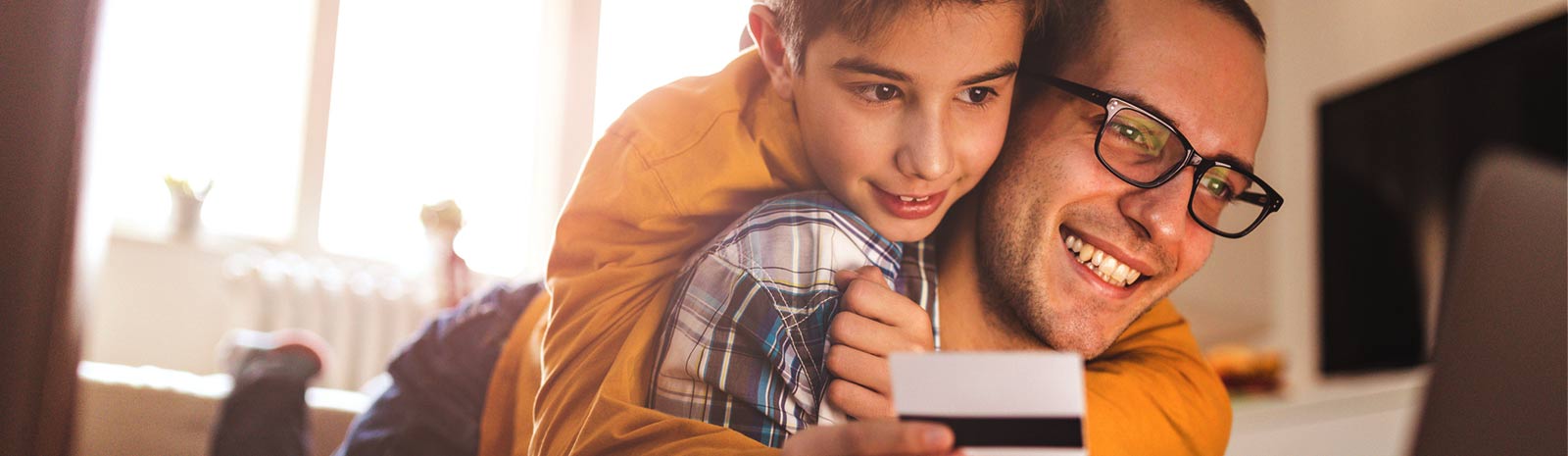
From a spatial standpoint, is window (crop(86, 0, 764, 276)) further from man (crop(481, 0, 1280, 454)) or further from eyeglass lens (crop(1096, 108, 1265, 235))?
eyeglass lens (crop(1096, 108, 1265, 235))

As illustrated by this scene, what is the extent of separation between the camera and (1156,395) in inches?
26.2

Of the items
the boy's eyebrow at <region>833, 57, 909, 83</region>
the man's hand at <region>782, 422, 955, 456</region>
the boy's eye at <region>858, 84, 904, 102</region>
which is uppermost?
the boy's eyebrow at <region>833, 57, 909, 83</region>

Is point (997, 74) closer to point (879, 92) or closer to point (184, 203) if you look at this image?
point (879, 92)

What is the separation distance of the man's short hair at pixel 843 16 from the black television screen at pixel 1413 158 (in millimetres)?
1434

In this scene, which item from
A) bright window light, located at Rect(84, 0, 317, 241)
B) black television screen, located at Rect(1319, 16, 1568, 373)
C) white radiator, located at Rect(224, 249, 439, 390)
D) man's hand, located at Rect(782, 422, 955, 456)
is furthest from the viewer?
black television screen, located at Rect(1319, 16, 1568, 373)

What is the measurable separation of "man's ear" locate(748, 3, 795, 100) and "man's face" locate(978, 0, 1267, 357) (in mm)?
145

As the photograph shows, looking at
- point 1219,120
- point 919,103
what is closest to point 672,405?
point 919,103

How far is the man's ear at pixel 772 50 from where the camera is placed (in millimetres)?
644

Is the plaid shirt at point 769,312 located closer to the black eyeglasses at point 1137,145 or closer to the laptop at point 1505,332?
the black eyeglasses at point 1137,145

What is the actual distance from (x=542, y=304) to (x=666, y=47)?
9.4 inches

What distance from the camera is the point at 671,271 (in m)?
0.65

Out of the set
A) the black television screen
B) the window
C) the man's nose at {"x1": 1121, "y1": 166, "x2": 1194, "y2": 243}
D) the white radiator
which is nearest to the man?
the man's nose at {"x1": 1121, "y1": 166, "x2": 1194, "y2": 243}

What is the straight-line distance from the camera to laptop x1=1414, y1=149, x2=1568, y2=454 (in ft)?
3.08

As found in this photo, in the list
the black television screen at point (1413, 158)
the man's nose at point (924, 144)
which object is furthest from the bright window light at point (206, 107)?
the black television screen at point (1413, 158)
